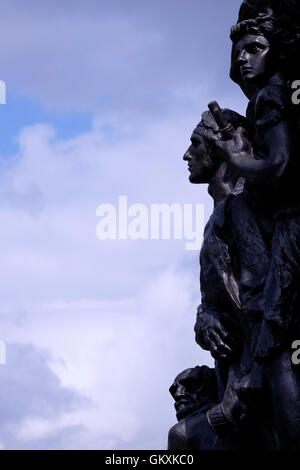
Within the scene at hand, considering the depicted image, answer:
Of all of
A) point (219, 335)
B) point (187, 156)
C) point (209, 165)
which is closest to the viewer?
point (219, 335)

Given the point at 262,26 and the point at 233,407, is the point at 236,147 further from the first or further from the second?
the point at 233,407

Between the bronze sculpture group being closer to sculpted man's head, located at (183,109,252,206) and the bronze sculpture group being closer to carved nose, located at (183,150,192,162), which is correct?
sculpted man's head, located at (183,109,252,206)

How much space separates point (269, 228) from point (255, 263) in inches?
12.1

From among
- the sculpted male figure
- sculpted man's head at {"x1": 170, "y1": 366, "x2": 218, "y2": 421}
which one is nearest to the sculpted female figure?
the sculpted male figure

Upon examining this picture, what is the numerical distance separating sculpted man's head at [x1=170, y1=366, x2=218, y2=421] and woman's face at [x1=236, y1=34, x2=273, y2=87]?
104 inches

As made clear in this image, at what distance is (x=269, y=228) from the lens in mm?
10047

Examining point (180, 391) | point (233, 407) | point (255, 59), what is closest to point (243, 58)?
point (255, 59)

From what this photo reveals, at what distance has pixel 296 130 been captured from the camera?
9703 mm

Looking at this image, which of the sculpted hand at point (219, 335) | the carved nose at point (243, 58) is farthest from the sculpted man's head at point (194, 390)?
the carved nose at point (243, 58)

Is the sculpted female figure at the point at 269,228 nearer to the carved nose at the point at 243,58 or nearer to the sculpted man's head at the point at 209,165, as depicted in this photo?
the carved nose at the point at 243,58

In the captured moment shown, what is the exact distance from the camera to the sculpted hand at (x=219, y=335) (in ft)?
33.8

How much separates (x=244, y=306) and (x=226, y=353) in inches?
21.2
